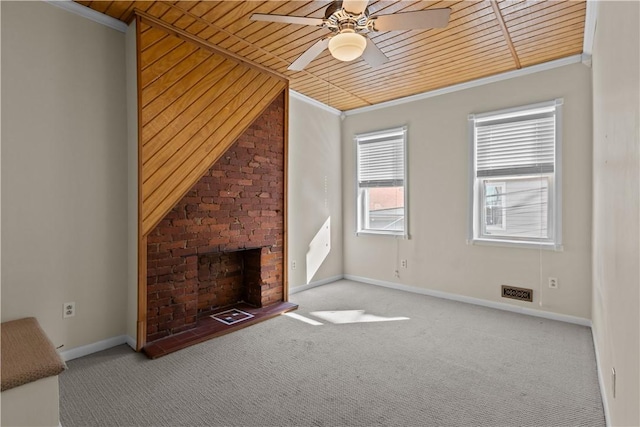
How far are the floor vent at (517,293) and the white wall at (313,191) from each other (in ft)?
7.96

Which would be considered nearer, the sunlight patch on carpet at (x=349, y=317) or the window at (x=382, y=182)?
the sunlight patch on carpet at (x=349, y=317)

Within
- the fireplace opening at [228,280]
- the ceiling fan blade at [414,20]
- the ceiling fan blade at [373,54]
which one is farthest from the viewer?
the fireplace opening at [228,280]

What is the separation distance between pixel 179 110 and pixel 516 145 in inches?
144

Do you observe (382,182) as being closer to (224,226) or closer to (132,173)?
(224,226)

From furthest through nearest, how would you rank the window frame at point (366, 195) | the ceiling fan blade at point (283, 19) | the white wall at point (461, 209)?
the window frame at point (366, 195) → the white wall at point (461, 209) → the ceiling fan blade at point (283, 19)

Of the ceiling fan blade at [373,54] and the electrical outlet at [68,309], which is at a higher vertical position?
the ceiling fan blade at [373,54]

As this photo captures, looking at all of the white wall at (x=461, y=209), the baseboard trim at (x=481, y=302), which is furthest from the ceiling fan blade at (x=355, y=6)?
the baseboard trim at (x=481, y=302)

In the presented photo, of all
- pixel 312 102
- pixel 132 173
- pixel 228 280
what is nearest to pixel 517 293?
pixel 228 280

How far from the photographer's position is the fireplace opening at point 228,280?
12.3 ft

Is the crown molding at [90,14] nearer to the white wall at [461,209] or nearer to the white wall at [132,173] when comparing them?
Result: the white wall at [132,173]

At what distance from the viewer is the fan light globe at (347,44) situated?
2117 mm

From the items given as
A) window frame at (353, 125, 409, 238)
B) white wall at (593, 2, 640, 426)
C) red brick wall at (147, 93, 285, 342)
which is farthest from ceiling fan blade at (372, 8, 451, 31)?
window frame at (353, 125, 409, 238)

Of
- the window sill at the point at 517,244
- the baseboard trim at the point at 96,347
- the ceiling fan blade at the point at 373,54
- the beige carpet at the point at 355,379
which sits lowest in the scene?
the beige carpet at the point at 355,379

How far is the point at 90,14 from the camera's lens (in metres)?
2.72
